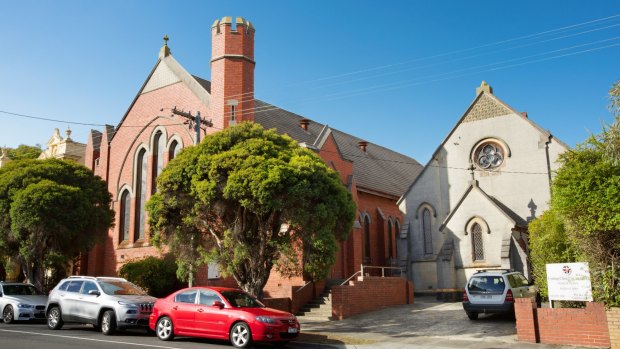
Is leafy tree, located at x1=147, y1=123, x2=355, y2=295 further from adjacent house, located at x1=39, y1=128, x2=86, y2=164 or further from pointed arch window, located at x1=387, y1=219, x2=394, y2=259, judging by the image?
adjacent house, located at x1=39, y1=128, x2=86, y2=164

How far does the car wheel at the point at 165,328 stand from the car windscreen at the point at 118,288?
8.21 ft

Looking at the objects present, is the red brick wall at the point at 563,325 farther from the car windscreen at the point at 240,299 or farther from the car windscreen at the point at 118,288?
the car windscreen at the point at 118,288

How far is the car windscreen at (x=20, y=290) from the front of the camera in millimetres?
20481

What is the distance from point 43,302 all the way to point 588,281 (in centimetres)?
1819

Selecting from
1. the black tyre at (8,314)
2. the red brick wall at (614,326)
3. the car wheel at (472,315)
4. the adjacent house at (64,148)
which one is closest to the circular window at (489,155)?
the car wheel at (472,315)

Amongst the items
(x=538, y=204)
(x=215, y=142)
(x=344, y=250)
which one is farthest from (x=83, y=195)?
(x=538, y=204)

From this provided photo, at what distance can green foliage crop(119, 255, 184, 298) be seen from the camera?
2567cm

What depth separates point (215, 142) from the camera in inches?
732

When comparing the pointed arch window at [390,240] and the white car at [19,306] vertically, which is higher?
the pointed arch window at [390,240]

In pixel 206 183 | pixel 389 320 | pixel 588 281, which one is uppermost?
pixel 206 183

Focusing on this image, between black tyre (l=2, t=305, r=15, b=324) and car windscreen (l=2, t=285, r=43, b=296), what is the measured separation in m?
0.78

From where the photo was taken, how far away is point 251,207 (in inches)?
668

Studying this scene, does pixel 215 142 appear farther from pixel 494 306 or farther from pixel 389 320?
pixel 494 306

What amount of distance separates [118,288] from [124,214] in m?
16.0
